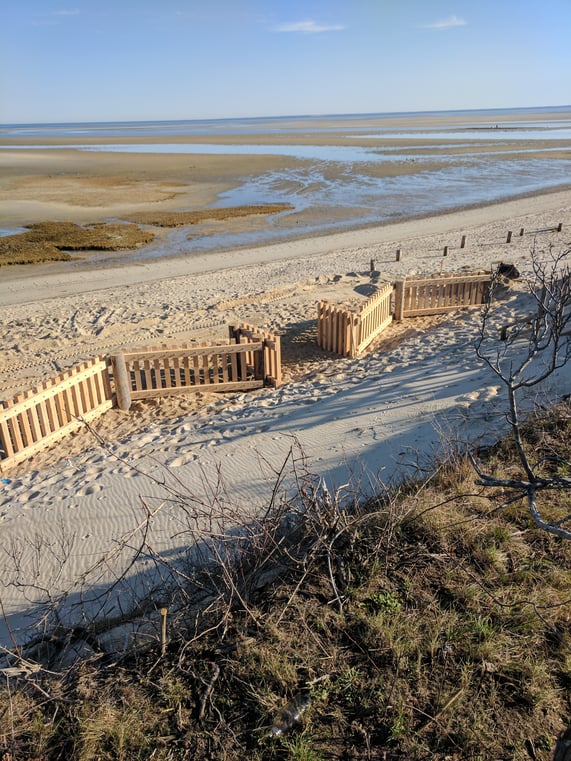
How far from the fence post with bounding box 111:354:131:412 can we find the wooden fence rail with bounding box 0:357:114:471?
0.21 m

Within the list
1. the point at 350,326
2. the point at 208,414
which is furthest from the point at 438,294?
the point at 208,414

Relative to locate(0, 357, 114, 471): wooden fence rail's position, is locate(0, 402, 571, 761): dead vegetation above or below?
above

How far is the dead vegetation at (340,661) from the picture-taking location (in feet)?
11.4

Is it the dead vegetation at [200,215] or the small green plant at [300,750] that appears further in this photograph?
the dead vegetation at [200,215]

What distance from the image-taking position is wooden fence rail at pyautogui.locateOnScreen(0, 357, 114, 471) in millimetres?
8516

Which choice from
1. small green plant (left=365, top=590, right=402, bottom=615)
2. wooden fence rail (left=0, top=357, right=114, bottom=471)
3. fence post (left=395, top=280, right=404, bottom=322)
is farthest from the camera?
fence post (left=395, top=280, right=404, bottom=322)

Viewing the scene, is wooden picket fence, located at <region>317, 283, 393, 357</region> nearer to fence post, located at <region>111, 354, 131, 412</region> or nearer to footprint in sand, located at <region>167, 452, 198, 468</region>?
fence post, located at <region>111, 354, 131, 412</region>

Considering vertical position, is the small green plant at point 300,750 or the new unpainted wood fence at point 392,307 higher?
the small green plant at point 300,750

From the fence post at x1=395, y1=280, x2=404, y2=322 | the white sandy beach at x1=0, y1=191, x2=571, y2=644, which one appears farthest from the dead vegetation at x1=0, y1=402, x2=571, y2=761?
the fence post at x1=395, y1=280, x2=404, y2=322

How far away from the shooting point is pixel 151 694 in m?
3.79

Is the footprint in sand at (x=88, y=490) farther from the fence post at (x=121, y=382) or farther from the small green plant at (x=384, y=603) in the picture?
the small green plant at (x=384, y=603)

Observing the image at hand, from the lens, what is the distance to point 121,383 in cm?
1006

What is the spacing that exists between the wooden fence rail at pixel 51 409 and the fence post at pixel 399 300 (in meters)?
7.43

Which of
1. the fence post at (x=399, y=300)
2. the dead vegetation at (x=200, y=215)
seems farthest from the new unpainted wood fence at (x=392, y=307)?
the dead vegetation at (x=200, y=215)
